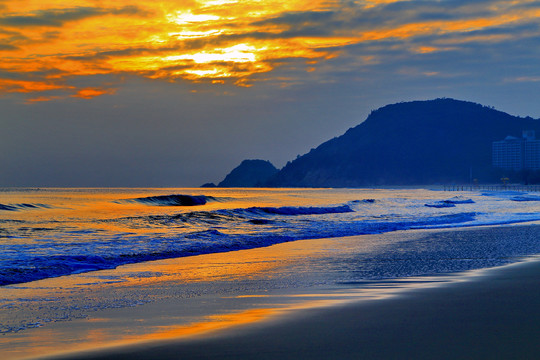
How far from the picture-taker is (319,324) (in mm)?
6062

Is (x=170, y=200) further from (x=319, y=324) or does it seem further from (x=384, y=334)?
(x=384, y=334)

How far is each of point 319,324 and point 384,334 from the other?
2.51 feet

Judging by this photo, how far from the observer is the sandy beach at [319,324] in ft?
16.4

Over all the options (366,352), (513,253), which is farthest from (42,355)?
(513,253)

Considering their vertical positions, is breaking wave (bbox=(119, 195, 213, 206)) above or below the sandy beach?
below

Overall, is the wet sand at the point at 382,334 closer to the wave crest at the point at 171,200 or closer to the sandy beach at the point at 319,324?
the sandy beach at the point at 319,324

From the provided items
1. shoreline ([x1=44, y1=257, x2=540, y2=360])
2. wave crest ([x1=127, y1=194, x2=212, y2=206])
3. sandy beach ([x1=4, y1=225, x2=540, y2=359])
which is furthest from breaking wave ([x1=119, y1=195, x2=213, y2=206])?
shoreline ([x1=44, y1=257, x2=540, y2=360])

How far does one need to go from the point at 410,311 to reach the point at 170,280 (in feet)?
14.7

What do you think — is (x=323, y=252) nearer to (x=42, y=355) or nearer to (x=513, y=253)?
(x=513, y=253)

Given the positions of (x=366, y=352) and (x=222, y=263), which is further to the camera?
(x=222, y=263)

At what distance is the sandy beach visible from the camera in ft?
16.4

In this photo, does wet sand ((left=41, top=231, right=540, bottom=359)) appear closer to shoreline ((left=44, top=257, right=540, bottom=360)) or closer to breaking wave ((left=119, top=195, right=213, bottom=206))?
shoreline ((left=44, top=257, right=540, bottom=360))

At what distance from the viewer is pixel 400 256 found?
43.9 ft

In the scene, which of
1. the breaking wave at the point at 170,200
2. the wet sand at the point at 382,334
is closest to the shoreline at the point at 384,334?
the wet sand at the point at 382,334
